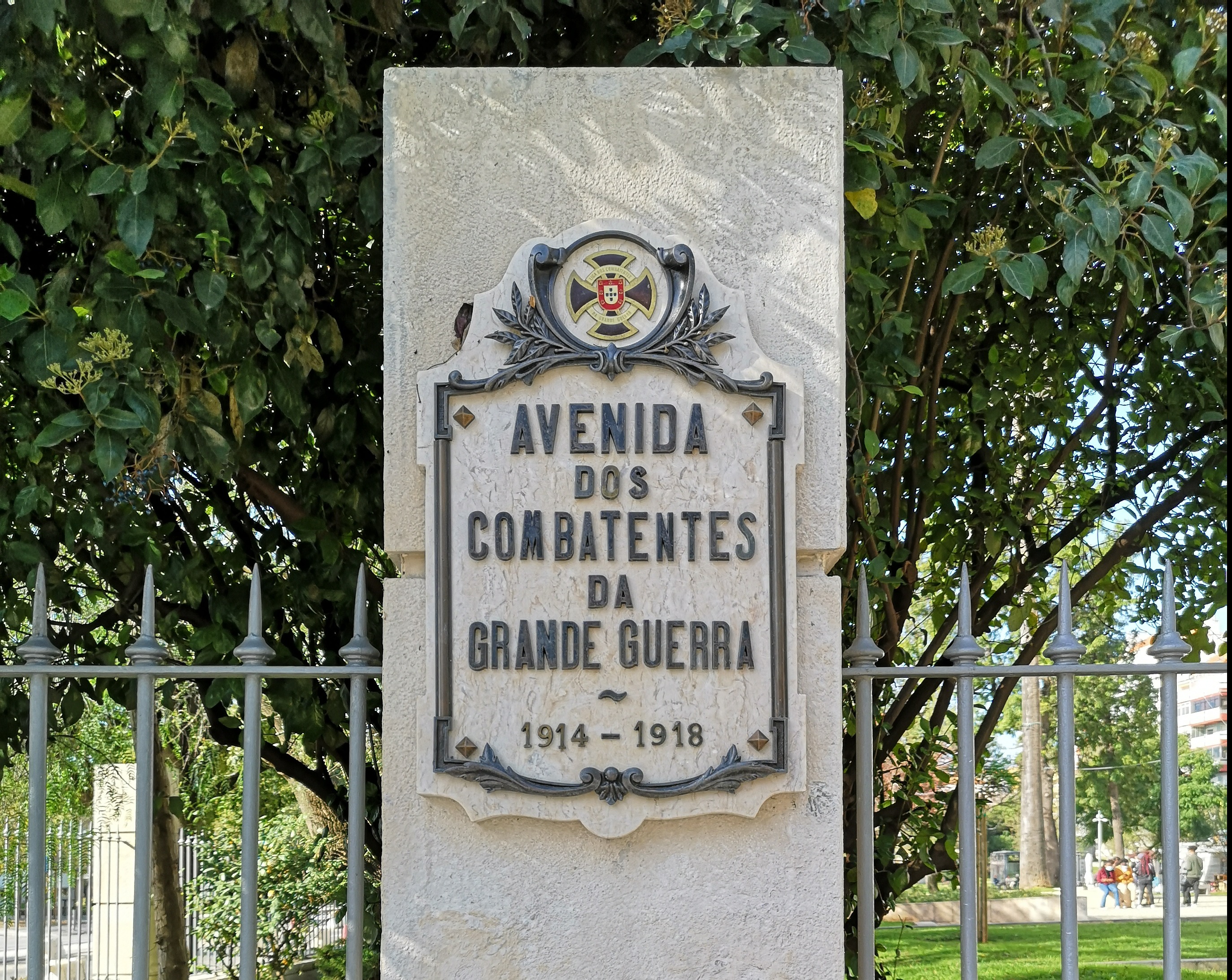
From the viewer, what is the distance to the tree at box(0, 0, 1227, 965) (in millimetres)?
3170

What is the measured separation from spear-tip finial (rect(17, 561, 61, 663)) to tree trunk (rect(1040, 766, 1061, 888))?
24251 millimetres

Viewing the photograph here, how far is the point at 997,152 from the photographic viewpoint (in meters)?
3.61

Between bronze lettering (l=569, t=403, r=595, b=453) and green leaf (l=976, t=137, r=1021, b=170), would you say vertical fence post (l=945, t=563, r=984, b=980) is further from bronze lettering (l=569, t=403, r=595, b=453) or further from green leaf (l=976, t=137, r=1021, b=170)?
green leaf (l=976, t=137, r=1021, b=170)

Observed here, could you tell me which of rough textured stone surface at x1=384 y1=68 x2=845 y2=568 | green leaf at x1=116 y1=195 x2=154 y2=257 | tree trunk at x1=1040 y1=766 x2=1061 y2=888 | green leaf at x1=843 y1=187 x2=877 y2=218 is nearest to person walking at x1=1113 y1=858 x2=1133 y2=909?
tree trunk at x1=1040 y1=766 x2=1061 y2=888

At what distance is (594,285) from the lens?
2.96 m

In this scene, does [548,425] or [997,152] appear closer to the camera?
[548,425]

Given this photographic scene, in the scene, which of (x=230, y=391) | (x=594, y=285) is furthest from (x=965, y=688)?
(x=230, y=391)

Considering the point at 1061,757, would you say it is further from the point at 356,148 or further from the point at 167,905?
the point at 167,905

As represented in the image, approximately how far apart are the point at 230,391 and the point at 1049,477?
3374mm

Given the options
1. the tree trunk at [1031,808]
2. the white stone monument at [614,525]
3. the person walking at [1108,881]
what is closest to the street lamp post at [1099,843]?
the tree trunk at [1031,808]

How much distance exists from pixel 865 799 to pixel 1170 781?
69 cm

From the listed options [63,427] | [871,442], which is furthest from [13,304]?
[871,442]

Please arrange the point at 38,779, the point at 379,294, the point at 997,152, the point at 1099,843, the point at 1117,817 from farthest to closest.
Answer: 1. the point at 1099,843
2. the point at 1117,817
3. the point at 379,294
4. the point at 997,152
5. the point at 38,779

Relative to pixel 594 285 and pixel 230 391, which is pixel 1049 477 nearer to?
pixel 594 285
